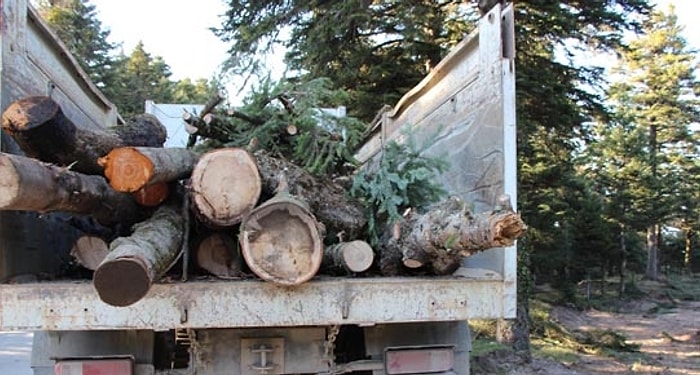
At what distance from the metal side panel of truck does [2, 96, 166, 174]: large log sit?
8.7 inches

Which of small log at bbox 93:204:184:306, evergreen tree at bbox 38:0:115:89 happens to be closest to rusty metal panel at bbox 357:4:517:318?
small log at bbox 93:204:184:306

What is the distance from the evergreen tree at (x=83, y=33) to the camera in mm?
21797

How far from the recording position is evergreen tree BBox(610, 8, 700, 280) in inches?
1065

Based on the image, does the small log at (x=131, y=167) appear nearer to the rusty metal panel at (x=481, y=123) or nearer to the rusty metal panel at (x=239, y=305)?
the rusty metal panel at (x=239, y=305)

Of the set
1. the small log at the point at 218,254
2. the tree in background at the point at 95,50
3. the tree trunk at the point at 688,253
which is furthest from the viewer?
the tree trunk at the point at 688,253

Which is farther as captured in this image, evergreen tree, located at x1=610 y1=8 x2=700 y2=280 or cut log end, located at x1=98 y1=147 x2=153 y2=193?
evergreen tree, located at x1=610 y1=8 x2=700 y2=280

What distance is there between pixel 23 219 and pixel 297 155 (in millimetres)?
1609

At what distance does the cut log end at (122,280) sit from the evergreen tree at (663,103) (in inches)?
1074

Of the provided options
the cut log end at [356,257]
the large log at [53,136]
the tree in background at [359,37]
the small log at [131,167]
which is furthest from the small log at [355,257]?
the tree in background at [359,37]

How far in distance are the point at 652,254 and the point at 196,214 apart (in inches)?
1173

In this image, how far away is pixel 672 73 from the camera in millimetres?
27719

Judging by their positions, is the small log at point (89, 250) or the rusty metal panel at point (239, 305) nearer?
the rusty metal panel at point (239, 305)

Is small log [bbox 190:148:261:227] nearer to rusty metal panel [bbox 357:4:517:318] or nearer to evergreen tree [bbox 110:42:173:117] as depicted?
rusty metal panel [bbox 357:4:517:318]

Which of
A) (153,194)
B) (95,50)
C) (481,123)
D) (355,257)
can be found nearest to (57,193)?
(153,194)
